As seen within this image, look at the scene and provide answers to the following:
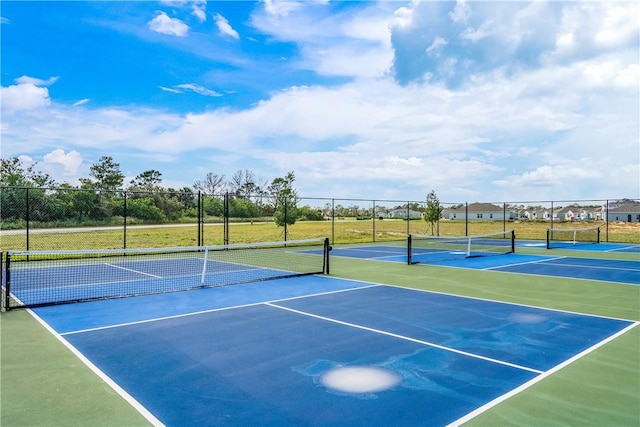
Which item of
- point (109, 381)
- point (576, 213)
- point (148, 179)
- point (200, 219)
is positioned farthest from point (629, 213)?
point (148, 179)

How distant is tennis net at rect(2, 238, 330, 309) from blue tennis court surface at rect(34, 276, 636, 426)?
1.06 meters

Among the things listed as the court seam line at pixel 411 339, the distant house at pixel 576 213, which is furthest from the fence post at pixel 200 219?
the distant house at pixel 576 213

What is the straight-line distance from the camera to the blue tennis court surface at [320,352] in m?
3.80

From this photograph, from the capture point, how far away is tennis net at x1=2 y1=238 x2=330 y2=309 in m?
9.02

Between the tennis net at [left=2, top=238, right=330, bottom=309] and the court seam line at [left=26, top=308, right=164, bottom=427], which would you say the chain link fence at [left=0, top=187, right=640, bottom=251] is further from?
the court seam line at [left=26, top=308, right=164, bottom=427]

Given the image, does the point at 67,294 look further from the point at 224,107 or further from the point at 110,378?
the point at 224,107

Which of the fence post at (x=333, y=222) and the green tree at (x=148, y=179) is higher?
the green tree at (x=148, y=179)

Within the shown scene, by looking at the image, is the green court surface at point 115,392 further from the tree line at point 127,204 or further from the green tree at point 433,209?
the green tree at point 433,209

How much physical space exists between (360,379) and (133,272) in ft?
32.8

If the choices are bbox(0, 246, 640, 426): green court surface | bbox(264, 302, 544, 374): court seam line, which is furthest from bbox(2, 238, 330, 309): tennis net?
bbox(264, 302, 544, 374): court seam line

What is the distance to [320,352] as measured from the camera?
5.25m

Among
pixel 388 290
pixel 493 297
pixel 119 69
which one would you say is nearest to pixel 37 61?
pixel 119 69

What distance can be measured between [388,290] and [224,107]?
1801 cm

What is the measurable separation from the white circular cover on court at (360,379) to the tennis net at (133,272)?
5.45 meters
